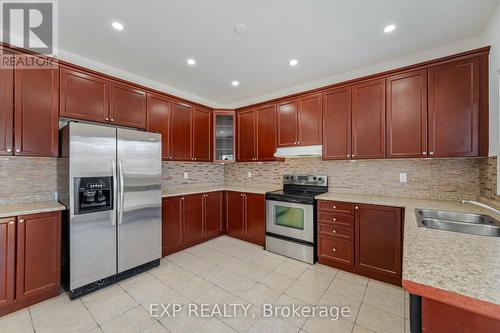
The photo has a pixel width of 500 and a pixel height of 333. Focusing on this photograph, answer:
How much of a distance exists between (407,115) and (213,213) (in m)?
3.18

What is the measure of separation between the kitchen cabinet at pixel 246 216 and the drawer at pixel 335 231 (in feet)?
3.08

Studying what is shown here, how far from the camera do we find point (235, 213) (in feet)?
12.4

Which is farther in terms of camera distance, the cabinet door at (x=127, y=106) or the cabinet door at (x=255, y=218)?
the cabinet door at (x=255, y=218)

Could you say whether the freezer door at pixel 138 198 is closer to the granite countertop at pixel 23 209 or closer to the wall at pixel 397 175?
the granite countertop at pixel 23 209

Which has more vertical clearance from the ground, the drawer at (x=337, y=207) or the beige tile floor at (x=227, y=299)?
the drawer at (x=337, y=207)

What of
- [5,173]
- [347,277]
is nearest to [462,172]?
[347,277]

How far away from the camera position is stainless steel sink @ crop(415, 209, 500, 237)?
154cm

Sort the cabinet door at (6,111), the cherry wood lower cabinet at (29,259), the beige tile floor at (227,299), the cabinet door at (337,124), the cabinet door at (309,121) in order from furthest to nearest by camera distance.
A: the cabinet door at (309,121) < the cabinet door at (337,124) < the cabinet door at (6,111) < the cherry wood lower cabinet at (29,259) < the beige tile floor at (227,299)

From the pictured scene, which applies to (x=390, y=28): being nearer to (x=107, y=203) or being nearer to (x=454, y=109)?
(x=454, y=109)

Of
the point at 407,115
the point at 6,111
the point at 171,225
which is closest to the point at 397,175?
the point at 407,115

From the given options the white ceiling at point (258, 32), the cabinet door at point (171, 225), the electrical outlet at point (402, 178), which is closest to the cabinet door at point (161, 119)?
the white ceiling at point (258, 32)

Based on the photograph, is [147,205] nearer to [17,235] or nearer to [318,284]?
[17,235]

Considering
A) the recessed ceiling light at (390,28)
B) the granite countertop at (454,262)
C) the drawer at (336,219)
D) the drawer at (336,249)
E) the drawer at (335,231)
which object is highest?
the recessed ceiling light at (390,28)

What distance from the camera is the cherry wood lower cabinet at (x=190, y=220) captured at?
304 cm
